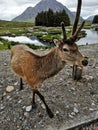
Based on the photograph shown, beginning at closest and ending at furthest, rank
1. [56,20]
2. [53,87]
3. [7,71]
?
[53,87], [7,71], [56,20]

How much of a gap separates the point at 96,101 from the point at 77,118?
1630 millimetres

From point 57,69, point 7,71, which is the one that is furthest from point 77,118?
point 7,71

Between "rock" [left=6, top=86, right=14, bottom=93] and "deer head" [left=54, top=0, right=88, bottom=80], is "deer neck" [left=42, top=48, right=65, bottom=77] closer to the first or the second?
"deer head" [left=54, top=0, right=88, bottom=80]

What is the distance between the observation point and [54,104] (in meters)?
10.7

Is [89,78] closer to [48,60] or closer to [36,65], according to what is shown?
[36,65]

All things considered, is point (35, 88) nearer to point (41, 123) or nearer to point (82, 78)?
point (41, 123)

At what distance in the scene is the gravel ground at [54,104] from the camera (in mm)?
9742

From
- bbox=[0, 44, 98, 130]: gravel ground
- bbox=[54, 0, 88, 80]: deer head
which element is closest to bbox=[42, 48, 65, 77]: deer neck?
bbox=[54, 0, 88, 80]: deer head

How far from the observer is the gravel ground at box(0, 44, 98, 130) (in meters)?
9.74

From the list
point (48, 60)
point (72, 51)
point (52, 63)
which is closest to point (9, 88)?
point (48, 60)

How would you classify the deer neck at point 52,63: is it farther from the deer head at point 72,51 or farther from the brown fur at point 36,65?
the deer head at point 72,51

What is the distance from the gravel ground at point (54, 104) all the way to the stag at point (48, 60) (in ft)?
1.57

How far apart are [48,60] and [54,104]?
110 inches

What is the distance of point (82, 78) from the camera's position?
42.5ft
